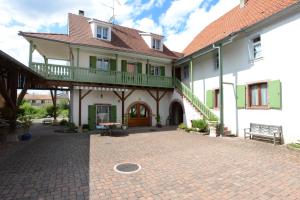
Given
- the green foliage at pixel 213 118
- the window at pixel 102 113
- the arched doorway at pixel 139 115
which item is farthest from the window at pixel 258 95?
the window at pixel 102 113

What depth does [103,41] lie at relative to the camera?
17031 millimetres

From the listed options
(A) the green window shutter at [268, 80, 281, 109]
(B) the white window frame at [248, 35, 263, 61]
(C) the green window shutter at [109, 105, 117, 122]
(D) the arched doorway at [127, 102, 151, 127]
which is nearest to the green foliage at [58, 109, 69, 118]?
(D) the arched doorway at [127, 102, 151, 127]

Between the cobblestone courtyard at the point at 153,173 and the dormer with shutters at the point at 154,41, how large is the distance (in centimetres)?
1330

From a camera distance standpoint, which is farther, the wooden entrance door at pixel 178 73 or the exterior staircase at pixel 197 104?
the wooden entrance door at pixel 178 73

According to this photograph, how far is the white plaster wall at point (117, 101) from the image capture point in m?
15.2

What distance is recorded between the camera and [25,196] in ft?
14.5

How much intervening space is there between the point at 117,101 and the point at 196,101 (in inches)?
253

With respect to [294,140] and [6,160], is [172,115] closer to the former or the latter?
[294,140]

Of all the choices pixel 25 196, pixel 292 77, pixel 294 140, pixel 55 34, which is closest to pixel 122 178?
pixel 25 196

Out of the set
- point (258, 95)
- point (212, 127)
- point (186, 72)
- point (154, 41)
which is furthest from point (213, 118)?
point (154, 41)

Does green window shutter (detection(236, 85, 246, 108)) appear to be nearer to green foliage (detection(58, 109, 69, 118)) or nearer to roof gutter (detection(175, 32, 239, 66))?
roof gutter (detection(175, 32, 239, 66))

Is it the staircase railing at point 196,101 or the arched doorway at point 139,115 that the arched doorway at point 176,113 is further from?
the arched doorway at point 139,115

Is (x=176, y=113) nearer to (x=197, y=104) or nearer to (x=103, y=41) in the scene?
(x=197, y=104)

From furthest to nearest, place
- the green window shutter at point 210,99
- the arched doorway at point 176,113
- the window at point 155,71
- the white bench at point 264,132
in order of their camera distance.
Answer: the arched doorway at point 176,113 < the window at point 155,71 < the green window shutter at point 210,99 < the white bench at point 264,132
